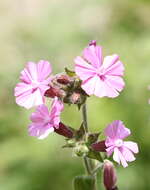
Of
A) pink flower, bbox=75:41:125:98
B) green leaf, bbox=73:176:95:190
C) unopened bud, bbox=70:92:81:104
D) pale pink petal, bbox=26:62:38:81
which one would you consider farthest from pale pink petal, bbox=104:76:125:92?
green leaf, bbox=73:176:95:190

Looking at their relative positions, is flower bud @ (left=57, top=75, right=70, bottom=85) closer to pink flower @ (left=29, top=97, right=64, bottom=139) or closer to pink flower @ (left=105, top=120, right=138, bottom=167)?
pink flower @ (left=29, top=97, right=64, bottom=139)

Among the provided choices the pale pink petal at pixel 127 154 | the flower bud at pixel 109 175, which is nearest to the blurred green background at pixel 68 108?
the flower bud at pixel 109 175

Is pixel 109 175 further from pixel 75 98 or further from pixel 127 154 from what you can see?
pixel 75 98

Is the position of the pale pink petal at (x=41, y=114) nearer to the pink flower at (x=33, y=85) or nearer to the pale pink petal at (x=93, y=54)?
the pink flower at (x=33, y=85)

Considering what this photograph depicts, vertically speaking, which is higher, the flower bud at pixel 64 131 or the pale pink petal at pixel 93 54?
the pale pink petal at pixel 93 54

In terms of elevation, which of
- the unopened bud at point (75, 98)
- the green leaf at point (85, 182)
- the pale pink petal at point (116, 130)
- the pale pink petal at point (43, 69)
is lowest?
the green leaf at point (85, 182)

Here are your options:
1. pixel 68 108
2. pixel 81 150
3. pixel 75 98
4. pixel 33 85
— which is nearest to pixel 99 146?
pixel 81 150

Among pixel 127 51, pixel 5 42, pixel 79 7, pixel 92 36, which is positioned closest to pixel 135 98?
pixel 127 51
